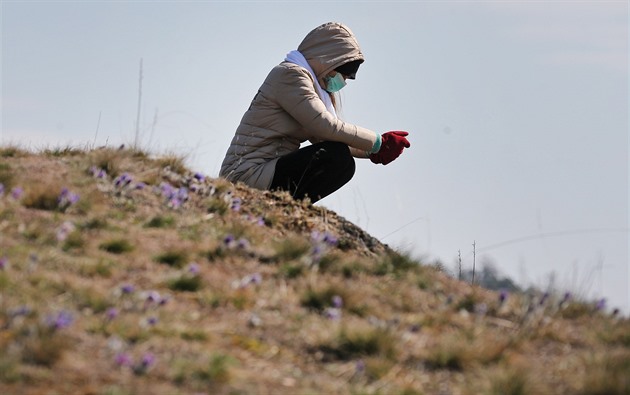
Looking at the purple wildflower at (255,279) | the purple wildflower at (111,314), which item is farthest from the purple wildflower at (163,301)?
the purple wildflower at (255,279)

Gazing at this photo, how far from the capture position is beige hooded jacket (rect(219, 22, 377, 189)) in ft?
27.1

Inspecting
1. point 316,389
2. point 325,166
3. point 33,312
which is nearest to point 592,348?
point 316,389

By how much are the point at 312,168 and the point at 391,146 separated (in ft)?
2.99

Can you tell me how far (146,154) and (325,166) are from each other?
5.22 ft

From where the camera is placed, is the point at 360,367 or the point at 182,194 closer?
the point at 360,367

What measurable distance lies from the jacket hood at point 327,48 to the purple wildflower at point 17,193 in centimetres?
326

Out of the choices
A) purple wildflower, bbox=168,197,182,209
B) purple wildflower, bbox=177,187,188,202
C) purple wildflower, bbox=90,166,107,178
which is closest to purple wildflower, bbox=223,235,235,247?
purple wildflower, bbox=168,197,182,209

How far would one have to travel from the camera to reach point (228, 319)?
4.89 meters

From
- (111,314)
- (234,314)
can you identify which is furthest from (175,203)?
(111,314)

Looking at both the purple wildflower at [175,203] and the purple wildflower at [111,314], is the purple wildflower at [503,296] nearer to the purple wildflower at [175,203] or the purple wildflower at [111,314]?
the purple wildflower at [111,314]

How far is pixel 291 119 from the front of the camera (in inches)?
336

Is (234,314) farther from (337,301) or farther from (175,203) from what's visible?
(175,203)

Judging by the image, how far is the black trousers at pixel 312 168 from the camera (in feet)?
27.6

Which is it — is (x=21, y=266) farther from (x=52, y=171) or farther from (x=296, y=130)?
(x=296, y=130)
